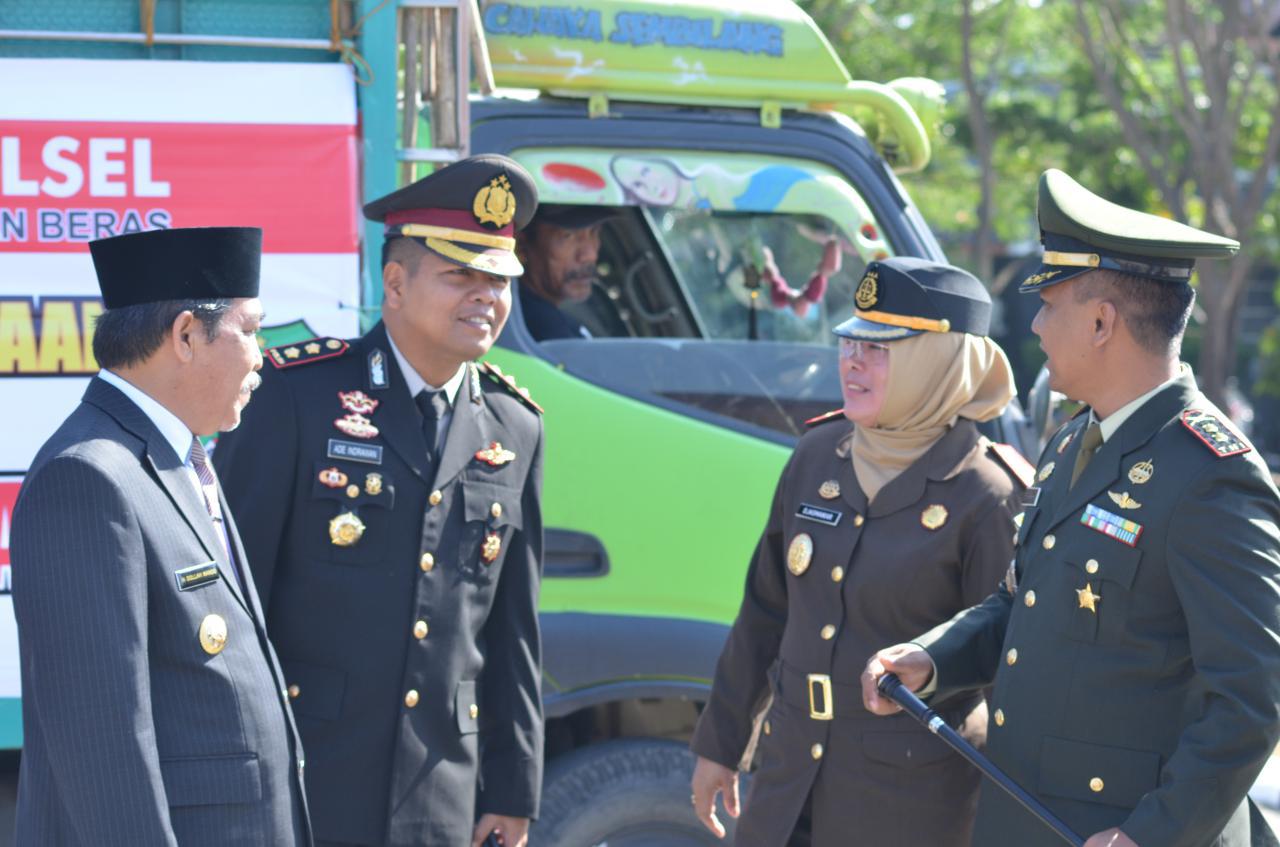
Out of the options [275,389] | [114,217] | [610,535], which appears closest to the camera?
[275,389]

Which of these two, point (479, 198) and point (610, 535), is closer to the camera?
point (479, 198)

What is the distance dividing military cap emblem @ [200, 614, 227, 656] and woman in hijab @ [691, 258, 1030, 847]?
1.30 meters

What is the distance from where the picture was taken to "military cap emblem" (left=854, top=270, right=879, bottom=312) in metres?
3.12

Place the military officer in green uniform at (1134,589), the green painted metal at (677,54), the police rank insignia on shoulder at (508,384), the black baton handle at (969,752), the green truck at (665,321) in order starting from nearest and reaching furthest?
the military officer in green uniform at (1134,589) < the black baton handle at (969,752) < the police rank insignia on shoulder at (508,384) < the green truck at (665,321) < the green painted metal at (677,54)

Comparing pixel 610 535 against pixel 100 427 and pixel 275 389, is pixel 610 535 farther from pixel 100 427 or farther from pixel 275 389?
pixel 100 427

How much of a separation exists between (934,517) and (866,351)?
372mm

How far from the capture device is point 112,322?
2.25m

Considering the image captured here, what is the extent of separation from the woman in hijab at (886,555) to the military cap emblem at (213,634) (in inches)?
51.1

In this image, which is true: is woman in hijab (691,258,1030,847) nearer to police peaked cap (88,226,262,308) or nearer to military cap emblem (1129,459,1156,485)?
military cap emblem (1129,459,1156,485)

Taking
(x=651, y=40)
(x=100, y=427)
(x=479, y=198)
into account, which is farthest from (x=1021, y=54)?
(x=100, y=427)

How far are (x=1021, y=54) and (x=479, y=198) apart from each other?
1453 centimetres

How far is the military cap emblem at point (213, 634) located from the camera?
7.10 ft

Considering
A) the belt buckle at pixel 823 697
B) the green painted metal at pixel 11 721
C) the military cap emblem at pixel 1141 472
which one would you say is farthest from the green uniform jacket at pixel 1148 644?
the green painted metal at pixel 11 721

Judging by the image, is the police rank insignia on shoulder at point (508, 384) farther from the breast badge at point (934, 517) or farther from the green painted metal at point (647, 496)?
the breast badge at point (934, 517)
